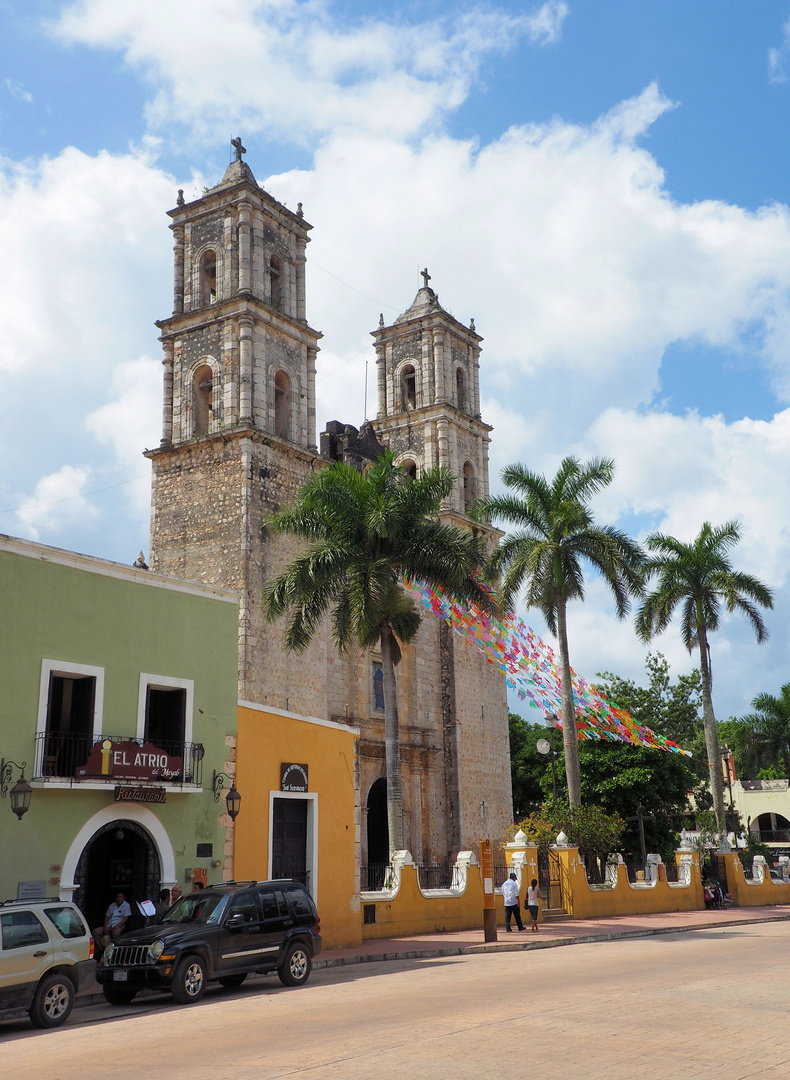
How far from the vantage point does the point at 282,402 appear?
110ft

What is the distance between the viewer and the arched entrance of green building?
16.3 m

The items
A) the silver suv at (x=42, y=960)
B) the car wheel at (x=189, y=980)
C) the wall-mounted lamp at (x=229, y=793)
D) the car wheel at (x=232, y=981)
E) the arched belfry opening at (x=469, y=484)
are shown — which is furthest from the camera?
the arched belfry opening at (x=469, y=484)

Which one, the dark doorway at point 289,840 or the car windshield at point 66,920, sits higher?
the dark doorway at point 289,840

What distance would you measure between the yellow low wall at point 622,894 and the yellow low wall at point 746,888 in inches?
96.0

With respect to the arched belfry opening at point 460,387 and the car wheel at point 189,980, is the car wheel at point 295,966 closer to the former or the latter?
the car wheel at point 189,980

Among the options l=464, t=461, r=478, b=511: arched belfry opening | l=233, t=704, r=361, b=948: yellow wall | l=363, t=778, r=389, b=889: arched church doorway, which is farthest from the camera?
l=464, t=461, r=478, b=511: arched belfry opening

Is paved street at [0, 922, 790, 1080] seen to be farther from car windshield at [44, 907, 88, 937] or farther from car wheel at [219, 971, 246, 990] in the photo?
car windshield at [44, 907, 88, 937]

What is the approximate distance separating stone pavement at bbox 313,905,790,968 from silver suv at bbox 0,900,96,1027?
5.85m

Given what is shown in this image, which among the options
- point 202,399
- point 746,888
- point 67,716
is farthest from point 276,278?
point 746,888

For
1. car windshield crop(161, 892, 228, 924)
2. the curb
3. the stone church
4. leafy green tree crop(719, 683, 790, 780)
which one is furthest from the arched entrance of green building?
leafy green tree crop(719, 683, 790, 780)

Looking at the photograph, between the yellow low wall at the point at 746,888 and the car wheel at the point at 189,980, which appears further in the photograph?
the yellow low wall at the point at 746,888

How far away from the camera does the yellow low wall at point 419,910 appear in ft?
69.1

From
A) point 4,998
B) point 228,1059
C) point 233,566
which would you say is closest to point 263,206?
point 233,566

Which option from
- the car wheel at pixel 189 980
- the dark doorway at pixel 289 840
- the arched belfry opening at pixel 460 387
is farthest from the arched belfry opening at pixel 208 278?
the car wheel at pixel 189 980
